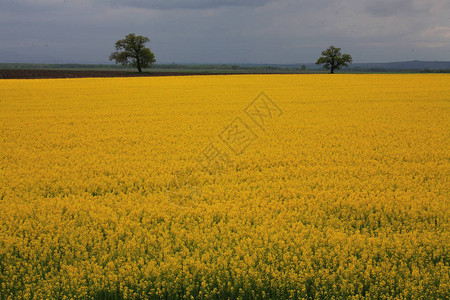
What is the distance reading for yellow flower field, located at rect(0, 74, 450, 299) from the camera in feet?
12.9

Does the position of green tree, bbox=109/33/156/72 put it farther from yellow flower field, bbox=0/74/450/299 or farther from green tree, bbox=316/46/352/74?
yellow flower field, bbox=0/74/450/299

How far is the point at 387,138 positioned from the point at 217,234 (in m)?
8.56

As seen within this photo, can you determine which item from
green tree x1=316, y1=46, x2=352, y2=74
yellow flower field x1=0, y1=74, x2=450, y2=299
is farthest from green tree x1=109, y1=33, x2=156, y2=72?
yellow flower field x1=0, y1=74, x2=450, y2=299

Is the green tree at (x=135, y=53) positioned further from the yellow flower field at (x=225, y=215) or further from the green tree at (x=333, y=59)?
the yellow flower field at (x=225, y=215)

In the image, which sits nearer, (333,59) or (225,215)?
(225,215)

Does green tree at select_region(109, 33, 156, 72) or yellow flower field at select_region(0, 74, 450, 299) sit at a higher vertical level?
green tree at select_region(109, 33, 156, 72)

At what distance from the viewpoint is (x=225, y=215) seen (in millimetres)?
5477

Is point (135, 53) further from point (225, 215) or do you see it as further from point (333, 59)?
point (225, 215)

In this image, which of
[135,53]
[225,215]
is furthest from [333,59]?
[225,215]

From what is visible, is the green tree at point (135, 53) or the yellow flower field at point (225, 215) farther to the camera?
the green tree at point (135, 53)

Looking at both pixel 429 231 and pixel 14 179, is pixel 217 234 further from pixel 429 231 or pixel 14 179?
pixel 14 179

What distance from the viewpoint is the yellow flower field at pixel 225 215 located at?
3945 millimetres

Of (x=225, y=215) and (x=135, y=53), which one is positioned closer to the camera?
(x=225, y=215)

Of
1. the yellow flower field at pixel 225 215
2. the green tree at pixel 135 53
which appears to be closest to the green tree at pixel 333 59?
the green tree at pixel 135 53
